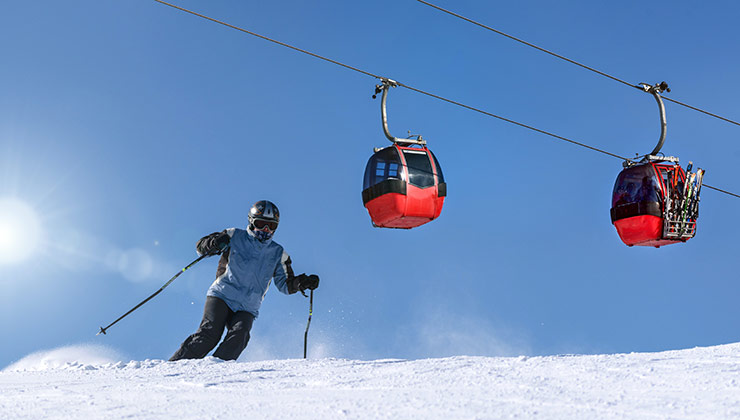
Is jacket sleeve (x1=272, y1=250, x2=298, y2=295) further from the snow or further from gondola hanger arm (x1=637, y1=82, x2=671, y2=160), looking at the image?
gondola hanger arm (x1=637, y1=82, x2=671, y2=160)

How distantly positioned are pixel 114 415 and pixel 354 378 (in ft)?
5.17

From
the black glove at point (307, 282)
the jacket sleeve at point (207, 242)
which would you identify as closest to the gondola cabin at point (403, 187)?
the black glove at point (307, 282)

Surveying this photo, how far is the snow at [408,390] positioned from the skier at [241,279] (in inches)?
73.3

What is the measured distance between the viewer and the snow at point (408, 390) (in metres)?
3.31

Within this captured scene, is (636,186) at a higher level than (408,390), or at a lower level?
higher

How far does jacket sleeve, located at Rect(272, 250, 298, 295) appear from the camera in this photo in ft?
25.2

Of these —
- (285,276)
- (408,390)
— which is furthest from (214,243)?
(408,390)

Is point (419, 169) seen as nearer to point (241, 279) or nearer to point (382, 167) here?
point (382, 167)

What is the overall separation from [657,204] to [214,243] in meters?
5.49

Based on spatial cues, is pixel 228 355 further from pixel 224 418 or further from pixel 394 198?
pixel 224 418

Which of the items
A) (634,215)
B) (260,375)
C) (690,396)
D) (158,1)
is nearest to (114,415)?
(260,375)

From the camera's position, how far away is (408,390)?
379 cm

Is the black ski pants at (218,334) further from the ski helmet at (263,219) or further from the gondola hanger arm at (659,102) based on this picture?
the gondola hanger arm at (659,102)

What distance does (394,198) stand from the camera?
7.04 metres
